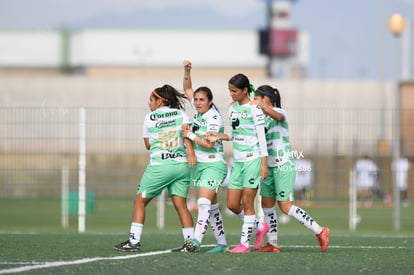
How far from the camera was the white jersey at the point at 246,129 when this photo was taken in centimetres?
1375

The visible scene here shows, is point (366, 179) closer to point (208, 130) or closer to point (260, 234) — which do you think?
point (260, 234)

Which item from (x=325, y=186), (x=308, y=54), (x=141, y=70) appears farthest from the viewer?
(x=308, y=54)

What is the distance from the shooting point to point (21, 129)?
72.9ft

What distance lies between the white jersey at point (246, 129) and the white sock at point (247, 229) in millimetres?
677

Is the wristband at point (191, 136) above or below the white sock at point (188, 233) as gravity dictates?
above

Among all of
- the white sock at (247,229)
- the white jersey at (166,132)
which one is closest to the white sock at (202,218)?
the white sock at (247,229)

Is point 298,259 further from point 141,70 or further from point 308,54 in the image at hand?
point 308,54

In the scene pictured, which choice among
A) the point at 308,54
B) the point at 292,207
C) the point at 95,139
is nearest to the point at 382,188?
the point at 95,139

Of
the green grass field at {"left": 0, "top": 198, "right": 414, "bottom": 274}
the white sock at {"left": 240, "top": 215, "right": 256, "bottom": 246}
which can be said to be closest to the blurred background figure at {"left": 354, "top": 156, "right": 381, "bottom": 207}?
the green grass field at {"left": 0, "top": 198, "right": 414, "bottom": 274}

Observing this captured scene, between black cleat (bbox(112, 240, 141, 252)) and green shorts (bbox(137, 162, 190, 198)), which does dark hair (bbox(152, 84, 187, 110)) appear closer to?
green shorts (bbox(137, 162, 190, 198))

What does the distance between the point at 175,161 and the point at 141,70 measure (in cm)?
7616

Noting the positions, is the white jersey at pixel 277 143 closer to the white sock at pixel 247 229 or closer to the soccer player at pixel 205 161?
the soccer player at pixel 205 161

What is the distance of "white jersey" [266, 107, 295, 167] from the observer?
46.1ft

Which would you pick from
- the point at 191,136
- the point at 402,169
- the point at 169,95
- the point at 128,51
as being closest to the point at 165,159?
the point at 191,136
